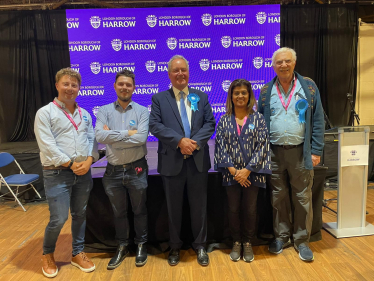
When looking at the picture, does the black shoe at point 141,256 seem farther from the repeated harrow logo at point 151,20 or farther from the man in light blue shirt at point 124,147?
the repeated harrow logo at point 151,20

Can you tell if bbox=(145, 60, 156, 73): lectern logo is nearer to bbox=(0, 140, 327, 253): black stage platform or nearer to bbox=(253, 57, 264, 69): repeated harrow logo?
bbox=(253, 57, 264, 69): repeated harrow logo

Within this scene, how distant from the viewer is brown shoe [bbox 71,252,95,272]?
224 centimetres

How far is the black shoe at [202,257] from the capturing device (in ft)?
7.35

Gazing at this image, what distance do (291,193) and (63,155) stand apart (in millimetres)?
2017

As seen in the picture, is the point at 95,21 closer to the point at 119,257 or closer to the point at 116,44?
the point at 116,44

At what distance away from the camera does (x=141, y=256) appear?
2.31 meters

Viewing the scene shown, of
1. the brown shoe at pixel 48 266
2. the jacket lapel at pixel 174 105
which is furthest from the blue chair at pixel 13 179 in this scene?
the jacket lapel at pixel 174 105

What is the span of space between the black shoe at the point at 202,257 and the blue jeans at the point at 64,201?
1038mm

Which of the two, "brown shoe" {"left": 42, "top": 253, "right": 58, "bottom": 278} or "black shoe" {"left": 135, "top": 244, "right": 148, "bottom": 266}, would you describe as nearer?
"brown shoe" {"left": 42, "top": 253, "right": 58, "bottom": 278}

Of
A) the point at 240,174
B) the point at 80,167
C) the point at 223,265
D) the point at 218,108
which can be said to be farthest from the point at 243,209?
the point at 218,108

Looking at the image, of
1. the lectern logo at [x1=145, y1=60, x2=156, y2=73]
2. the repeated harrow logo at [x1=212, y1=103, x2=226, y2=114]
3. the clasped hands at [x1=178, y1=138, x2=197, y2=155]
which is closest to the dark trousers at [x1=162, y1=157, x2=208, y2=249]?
the clasped hands at [x1=178, y1=138, x2=197, y2=155]

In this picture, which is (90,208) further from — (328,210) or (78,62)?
(78,62)

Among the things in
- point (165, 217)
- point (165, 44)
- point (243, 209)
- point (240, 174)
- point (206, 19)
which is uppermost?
point (206, 19)

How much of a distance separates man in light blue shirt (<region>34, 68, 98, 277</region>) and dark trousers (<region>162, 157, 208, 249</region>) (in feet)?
2.29
